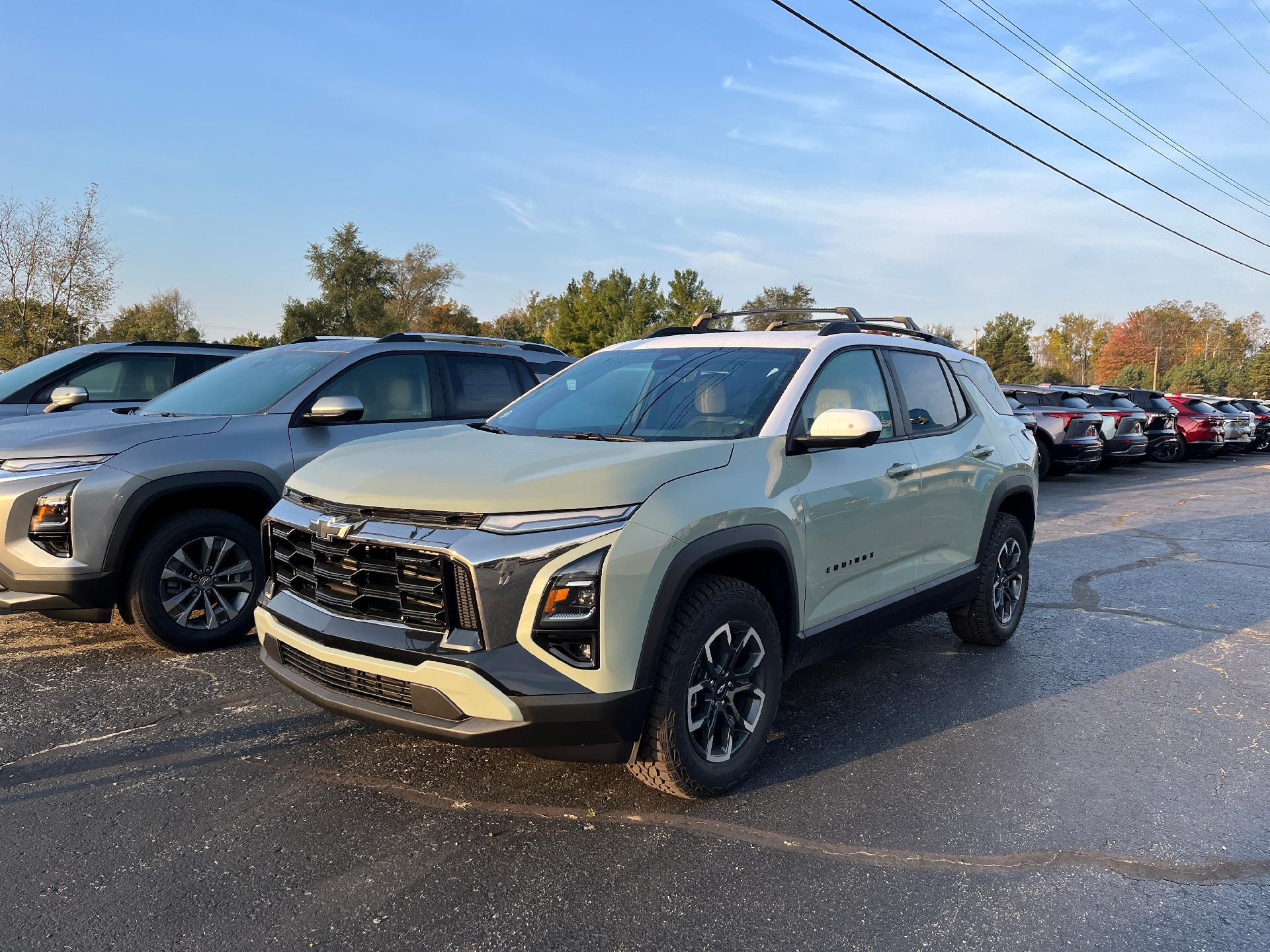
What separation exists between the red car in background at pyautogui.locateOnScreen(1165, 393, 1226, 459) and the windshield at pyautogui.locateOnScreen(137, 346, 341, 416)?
2300 centimetres

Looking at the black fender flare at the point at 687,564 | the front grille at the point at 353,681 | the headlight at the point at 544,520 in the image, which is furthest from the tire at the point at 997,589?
the front grille at the point at 353,681

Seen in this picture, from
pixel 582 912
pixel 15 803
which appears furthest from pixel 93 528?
pixel 582 912

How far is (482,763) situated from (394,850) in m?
0.73

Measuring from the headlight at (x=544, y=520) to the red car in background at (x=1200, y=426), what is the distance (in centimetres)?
2413

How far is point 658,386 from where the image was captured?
428 centimetres

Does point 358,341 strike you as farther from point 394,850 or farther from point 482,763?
point 394,850

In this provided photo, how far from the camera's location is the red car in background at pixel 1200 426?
2323 cm

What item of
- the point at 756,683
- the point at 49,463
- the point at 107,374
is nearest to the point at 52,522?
the point at 49,463

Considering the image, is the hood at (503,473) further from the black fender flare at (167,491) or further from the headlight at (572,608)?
the black fender flare at (167,491)

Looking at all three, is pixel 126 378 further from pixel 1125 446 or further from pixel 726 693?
pixel 1125 446

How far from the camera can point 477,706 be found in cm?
288

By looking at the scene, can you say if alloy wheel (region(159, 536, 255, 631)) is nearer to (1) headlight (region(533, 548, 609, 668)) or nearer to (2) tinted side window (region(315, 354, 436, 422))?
(2) tinted side window (region(315, 354, 436, 422))

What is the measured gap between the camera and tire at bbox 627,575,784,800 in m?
3.15

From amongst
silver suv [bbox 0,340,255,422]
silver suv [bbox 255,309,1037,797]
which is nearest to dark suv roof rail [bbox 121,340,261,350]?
silver suv [bbox 0,340,255,422]
